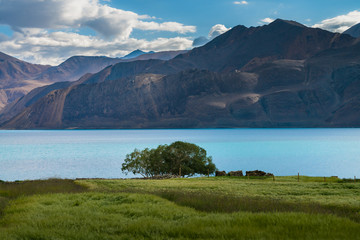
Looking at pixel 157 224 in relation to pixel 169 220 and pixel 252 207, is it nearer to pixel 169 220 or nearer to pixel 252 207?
pixel 169 220

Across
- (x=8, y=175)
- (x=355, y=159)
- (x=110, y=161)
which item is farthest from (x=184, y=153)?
(x=355, y=159)

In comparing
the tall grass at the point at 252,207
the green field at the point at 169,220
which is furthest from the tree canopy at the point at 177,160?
the tall grass at the point at 252,207

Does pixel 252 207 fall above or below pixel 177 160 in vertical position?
below

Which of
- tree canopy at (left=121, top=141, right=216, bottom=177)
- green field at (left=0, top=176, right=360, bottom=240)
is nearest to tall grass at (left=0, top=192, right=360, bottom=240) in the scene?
green field at (left=0, top=176, right=360, bottom=240)

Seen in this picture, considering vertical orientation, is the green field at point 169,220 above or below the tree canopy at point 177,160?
below

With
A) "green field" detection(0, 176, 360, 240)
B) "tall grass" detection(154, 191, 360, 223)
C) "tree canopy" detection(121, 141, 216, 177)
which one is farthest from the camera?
"tree canopy" detection(121, 141, 216, 177)

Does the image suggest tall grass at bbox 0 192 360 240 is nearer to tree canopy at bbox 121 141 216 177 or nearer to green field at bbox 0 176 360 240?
green field at bbox 0 176 360 240

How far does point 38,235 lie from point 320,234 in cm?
830

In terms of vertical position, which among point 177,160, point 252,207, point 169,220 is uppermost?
point 177,160

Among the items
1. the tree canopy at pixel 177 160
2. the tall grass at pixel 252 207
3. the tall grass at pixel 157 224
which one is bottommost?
the tall grass at pixel 157 224

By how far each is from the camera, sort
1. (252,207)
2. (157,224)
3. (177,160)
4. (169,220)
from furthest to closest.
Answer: (177,160) → (252,207) → (169,220) → (157,224)

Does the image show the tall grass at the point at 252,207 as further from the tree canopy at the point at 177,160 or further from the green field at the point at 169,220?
the tree canopy at the point at 177,160

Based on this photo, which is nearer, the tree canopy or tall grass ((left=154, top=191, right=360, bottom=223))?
tall grass ((left=154, top=191, right=360, bottom=223))

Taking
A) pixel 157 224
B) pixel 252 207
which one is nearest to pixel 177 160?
pixel 252 207
